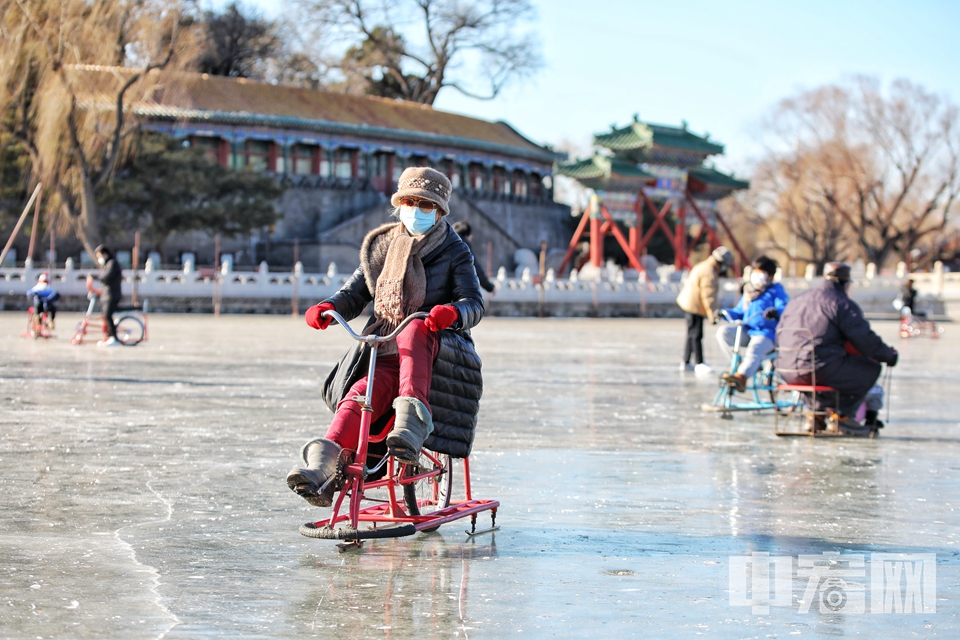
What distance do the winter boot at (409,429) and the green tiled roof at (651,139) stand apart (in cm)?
4013

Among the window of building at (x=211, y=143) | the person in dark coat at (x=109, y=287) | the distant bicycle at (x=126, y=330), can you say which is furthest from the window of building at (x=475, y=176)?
the person in dark coat at (x=109, y=287)

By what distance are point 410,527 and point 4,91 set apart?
95.9 ft

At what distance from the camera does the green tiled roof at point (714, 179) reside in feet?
149

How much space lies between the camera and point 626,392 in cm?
1141

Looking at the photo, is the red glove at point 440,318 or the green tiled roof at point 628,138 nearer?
the red glove at point 440,318

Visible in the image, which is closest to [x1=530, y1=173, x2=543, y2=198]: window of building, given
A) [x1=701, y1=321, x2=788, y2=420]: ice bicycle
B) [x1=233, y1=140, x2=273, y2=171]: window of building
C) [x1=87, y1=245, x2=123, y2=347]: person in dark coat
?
[x1=233, y1=140, x2=273, y2=171]: window of building

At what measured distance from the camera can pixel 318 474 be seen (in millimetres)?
4070

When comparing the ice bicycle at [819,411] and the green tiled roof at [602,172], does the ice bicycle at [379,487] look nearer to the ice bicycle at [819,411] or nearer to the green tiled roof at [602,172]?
the ice bicycle at [819,411]

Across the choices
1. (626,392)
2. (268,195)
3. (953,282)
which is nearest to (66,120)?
(268,195)

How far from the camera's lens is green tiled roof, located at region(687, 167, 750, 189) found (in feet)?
149

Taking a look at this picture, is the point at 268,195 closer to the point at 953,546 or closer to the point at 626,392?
the point at 626,392

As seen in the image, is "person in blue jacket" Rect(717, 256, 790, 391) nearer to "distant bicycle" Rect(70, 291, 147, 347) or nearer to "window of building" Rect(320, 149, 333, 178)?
"distant bicycle" Rect(70, 291, 147, 347)

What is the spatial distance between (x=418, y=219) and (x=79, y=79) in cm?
2858

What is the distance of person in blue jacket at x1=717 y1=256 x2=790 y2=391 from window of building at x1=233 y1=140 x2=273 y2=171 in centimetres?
3585
